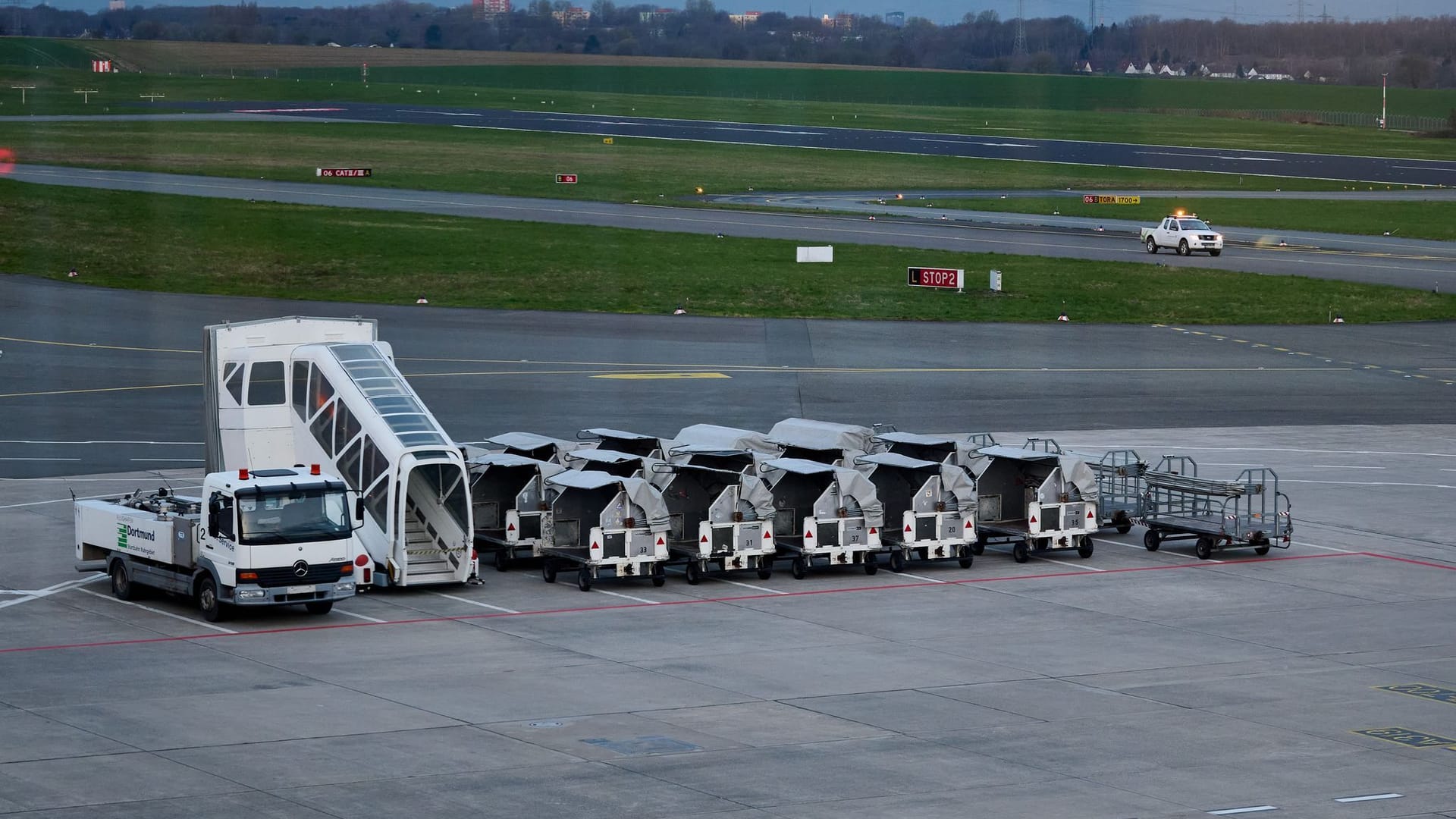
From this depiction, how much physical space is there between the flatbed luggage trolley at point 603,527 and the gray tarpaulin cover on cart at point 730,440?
4738 millimetres

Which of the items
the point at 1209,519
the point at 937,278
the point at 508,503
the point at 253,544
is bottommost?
the point at 1209,519

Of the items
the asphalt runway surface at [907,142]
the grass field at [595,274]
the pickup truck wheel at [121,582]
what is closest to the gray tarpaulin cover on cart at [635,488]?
the pickup truck wheel at [121,582]

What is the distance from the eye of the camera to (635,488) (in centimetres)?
3578

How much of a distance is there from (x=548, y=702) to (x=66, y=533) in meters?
19.0

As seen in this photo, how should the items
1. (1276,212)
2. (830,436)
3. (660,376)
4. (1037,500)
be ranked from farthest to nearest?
(1276,212) < (660,376) < (830,436) < (1037,500)

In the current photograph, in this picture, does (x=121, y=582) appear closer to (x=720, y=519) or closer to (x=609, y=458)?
(x=609, y=458)

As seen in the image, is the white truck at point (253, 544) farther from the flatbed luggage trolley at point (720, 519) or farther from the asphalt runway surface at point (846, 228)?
the asphalt runway surface at point (846, 228)

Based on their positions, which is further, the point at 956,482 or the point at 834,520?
the point at 956,482

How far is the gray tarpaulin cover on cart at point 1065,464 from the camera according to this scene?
39031 mm

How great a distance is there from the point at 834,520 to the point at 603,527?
510cm

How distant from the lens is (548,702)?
2661cm

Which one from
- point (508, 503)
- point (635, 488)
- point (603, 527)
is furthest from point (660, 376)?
point (603, 527)

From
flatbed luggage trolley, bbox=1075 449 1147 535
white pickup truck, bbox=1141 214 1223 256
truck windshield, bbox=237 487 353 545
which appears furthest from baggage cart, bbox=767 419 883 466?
white pickup truck, bbox=1141 214 1223 256

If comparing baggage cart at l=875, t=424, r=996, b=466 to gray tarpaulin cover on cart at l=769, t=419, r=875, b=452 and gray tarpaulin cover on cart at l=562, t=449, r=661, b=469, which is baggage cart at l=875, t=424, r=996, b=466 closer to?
gray tarpaulin cover on cart at l=769, t=419, r=875, b=452
